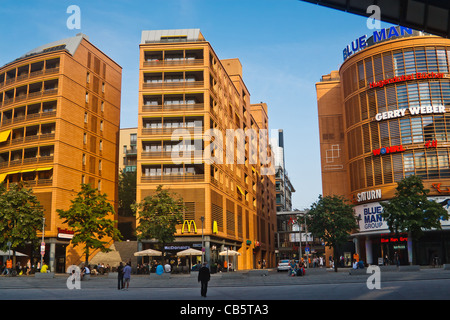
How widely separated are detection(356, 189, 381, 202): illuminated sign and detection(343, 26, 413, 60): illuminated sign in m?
19.5

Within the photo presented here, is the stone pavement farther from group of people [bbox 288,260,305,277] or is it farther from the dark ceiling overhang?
the dark ceiling overhang

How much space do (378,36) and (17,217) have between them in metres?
48.2

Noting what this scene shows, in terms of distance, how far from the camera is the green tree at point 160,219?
4775 cm

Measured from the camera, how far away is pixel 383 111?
59.0 meters

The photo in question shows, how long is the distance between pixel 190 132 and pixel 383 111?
78.7ft

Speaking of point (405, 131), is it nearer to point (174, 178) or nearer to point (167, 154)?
point (174, 178)

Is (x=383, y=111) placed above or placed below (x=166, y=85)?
below

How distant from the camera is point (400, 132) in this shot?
57125mm

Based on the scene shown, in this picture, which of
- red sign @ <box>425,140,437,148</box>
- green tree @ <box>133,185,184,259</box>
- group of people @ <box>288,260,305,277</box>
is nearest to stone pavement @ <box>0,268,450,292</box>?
group of people @ <box>288,260,305,277</box>

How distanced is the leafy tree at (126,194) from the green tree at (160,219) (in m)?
30.4

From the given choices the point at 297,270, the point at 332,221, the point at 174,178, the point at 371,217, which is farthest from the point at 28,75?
the point at 371,217

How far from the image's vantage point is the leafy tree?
80250 millimetres
